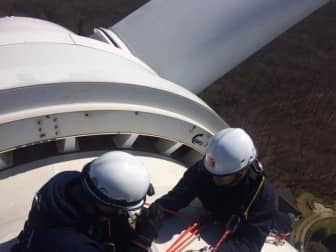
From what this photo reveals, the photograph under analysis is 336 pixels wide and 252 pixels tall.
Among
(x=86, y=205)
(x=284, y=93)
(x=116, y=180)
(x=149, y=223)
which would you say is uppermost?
(x=116, y=180)

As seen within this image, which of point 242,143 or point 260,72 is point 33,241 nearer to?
point 242,143

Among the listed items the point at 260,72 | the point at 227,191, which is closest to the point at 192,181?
the point at 227,191

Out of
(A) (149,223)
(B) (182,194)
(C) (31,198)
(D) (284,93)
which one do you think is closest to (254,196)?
(B) (182,194)

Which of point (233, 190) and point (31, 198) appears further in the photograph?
point (31, 198)

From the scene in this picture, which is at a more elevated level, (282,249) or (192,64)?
(192,64)

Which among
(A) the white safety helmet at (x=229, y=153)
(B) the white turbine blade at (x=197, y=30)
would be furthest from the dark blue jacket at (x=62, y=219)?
(B) the white turbine blade at (x=197, y=30)

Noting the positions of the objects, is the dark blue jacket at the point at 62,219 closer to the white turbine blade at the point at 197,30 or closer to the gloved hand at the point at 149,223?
the gloved hand at the point at 149,223

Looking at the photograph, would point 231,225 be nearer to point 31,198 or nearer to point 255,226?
point 255,226

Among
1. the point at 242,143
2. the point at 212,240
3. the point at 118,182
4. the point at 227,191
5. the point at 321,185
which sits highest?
the point at 118,182
